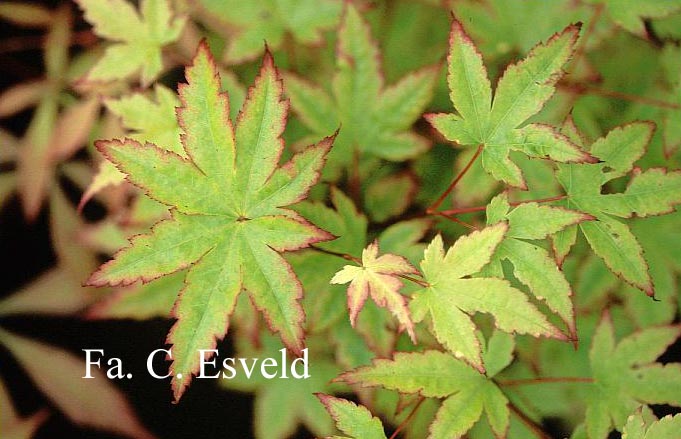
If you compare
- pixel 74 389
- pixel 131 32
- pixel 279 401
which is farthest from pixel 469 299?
pixel 74 389

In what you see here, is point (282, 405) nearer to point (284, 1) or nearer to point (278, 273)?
point (278, 273)

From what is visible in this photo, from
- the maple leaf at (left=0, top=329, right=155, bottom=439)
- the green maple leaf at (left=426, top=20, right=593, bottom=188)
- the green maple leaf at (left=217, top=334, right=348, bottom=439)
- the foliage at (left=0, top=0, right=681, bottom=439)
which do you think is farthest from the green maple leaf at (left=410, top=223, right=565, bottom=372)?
the maple leaf at (left=0, top=329, right=155, bottom=439)

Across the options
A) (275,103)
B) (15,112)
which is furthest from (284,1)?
(15,112)

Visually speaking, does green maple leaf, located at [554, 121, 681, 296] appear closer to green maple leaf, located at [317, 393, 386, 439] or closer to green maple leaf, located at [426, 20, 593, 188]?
green maple leaf, located at [426, 20, 593, 188]

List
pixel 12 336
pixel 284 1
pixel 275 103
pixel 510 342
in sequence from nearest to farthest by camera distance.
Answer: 1. pixel 275 103
2. pixel 510 342
3. pixel 284 1
4. pixel 12 336

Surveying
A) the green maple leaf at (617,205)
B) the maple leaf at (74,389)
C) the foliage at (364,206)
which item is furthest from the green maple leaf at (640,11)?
the maple leaf at (74,389)

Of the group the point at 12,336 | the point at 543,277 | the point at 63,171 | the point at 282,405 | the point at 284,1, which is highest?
the point at 284,1

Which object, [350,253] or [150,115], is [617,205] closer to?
[350,253]
